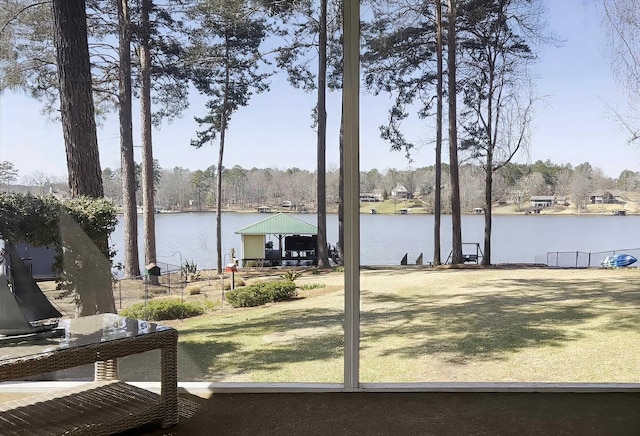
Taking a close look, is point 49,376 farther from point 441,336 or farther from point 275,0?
point 275,0

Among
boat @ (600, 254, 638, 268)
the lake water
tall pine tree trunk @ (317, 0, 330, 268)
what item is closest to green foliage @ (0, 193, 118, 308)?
the lake water

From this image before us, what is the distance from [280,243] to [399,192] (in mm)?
802

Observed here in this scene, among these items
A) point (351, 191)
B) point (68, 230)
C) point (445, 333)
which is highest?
point (351, 191)

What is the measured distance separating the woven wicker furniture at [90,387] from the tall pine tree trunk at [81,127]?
433mm

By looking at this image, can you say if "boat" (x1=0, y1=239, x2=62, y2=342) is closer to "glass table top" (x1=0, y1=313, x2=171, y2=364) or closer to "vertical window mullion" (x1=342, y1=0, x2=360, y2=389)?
"glass table top" (x1=0, y1=313, x2=171, y2=364)

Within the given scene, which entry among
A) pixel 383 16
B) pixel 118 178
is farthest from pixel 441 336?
pixel 118 178

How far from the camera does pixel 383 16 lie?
365 centimetres

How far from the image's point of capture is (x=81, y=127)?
148 inches

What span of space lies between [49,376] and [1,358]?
45.6 inches

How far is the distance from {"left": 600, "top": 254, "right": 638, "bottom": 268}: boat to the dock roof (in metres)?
1.84

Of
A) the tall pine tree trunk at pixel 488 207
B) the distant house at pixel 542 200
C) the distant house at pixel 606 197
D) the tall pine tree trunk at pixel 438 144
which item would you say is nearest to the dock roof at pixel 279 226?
the tall pine tree trunk at pixel 438 144

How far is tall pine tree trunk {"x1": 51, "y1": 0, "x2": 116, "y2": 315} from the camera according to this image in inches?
145

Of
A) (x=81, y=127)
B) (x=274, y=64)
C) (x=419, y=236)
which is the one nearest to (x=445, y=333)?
(x=419, y=236)

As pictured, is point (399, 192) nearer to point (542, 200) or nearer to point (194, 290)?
point (542, 200)
